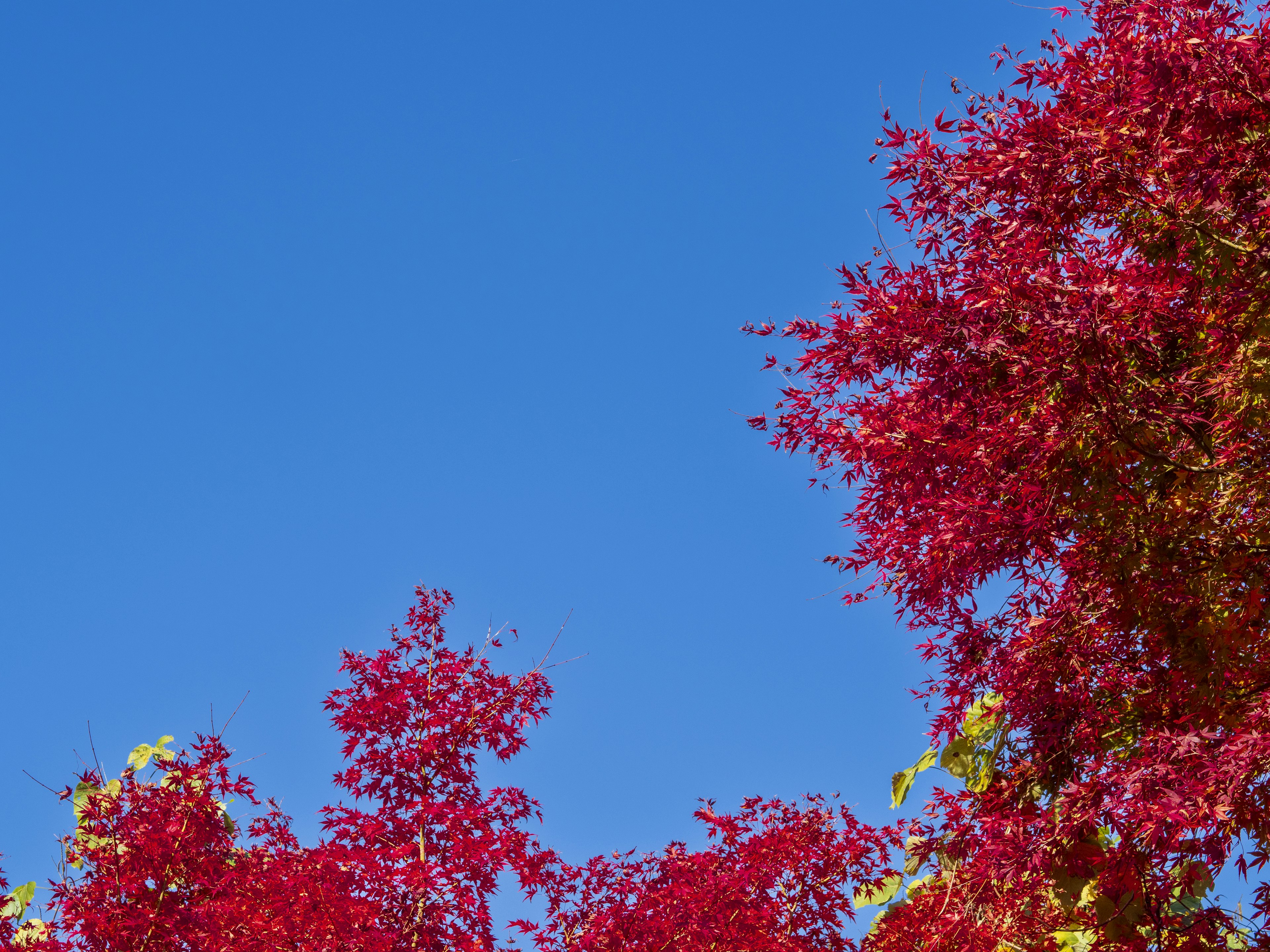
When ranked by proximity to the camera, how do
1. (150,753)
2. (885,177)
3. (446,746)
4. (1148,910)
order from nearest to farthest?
(1148,910) → (885,177) → (446,746) → (150,753)

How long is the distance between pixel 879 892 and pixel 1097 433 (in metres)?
5.36

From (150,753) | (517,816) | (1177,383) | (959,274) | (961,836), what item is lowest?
(961,836)

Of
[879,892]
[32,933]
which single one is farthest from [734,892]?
[32,933]

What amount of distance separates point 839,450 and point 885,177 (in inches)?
67.5

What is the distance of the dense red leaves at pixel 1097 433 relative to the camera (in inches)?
216

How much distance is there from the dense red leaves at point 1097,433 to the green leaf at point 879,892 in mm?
2715

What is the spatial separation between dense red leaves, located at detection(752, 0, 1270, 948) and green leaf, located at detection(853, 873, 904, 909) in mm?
2715

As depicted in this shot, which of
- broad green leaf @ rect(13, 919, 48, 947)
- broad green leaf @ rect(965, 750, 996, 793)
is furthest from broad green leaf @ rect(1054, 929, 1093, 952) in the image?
broad green leaf @ rect(13, 919, 48, 947)

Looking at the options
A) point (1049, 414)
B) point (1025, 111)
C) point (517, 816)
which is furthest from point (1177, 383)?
point (517, 816)

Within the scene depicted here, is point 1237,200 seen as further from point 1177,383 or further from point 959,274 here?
point 959,274

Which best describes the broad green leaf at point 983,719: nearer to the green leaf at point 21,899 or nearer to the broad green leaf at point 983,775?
the broad green leaf at point 983,775

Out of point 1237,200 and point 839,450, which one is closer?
point 1237,200

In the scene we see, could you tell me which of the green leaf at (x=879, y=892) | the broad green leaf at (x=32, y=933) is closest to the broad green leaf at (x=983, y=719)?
the green leaf at (x=879, y=892)

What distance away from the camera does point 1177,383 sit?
5.56m
